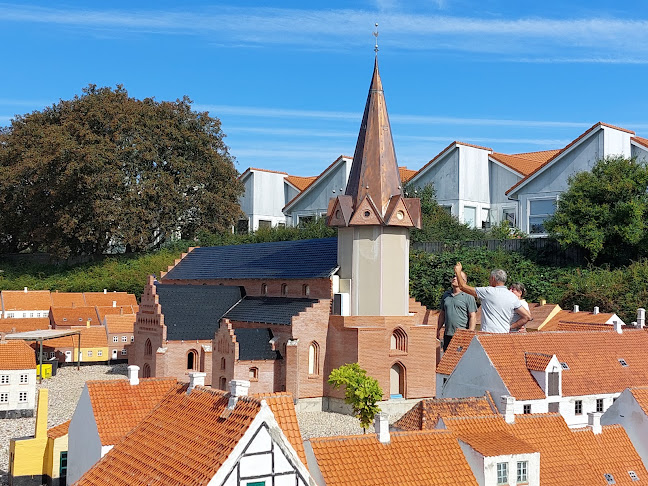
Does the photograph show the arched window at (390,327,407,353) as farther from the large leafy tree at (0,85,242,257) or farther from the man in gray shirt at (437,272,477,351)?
the large leafy tree at (0,85,242,257)

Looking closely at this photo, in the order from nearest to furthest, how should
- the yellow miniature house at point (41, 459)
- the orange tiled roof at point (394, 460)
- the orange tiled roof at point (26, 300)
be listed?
the orange tiled roof at point (394, 460) → the yellow miniature house at point (41, 459) → the orange tiled roof at point (26, 300)

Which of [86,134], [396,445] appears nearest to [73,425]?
[396,445]

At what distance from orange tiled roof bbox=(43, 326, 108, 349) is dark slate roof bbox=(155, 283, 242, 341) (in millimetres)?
10558

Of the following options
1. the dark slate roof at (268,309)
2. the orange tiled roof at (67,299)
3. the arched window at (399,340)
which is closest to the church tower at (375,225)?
the arched window at (399,340)

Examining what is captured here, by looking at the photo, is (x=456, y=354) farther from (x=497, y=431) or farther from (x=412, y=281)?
(x=412, y=281)

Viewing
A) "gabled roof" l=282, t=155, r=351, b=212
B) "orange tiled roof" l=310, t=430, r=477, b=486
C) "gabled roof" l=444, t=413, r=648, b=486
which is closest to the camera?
"orange tiled roof" l=310, t=430, r=477, b=486

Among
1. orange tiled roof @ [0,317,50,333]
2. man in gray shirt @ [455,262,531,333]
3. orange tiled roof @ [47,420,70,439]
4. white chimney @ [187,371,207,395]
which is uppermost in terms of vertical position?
man in gray shirt @ [455,262,531,333]

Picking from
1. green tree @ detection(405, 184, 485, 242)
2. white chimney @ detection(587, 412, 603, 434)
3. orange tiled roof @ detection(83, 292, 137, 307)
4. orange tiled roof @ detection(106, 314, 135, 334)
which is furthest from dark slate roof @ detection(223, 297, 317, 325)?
orange tiled roof @ detection(83, 292, 137, 307)

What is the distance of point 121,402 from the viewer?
1903 centimetres

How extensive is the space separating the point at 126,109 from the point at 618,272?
4317 cm

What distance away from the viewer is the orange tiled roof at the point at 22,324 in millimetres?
53969

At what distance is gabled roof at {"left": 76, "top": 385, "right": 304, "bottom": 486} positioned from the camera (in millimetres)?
13781

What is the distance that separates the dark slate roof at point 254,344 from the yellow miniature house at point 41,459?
16255mm

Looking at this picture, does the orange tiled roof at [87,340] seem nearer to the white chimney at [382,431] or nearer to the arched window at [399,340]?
the arched window at [399,340]
